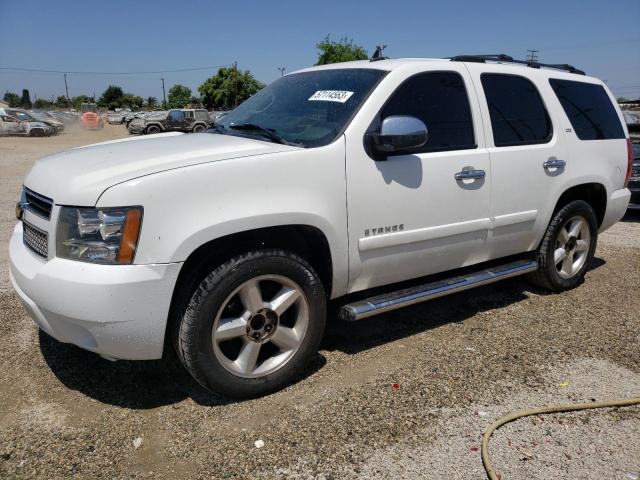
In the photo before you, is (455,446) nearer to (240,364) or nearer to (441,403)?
(441,403)

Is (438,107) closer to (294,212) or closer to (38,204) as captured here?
(294,212)

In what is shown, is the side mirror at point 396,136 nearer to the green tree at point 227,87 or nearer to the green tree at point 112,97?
the green tree at point 227,87

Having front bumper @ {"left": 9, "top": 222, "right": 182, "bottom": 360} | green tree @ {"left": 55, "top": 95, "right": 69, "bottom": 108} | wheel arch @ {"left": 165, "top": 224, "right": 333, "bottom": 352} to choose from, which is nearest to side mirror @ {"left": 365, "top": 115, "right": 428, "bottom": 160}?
wheel arch @ {"left": 165, "top": 224, "right": 333, "bottom": 352}

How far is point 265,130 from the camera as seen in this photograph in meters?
3.35

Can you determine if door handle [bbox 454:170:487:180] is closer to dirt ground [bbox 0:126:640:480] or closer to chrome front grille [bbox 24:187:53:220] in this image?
dirt ground [bbox 0:126:640:480]

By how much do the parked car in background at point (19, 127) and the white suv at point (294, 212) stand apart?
100 feet

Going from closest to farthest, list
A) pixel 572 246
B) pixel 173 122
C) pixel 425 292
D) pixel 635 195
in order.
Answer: pixel 425 292 < pixel 572 246 < pixel 635 195 < pixel 173 122

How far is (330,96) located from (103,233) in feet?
5.54

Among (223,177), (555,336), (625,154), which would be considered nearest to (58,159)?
(223,177)

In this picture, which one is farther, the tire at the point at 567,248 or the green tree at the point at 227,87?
the green tree at the point at 227,87

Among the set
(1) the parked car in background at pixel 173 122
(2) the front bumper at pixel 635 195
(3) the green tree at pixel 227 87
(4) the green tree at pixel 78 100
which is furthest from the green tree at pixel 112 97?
(2) the front bumper at pixel 635 195

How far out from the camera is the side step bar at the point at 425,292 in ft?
10.4

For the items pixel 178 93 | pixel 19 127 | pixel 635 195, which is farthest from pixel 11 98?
pixel 635 195

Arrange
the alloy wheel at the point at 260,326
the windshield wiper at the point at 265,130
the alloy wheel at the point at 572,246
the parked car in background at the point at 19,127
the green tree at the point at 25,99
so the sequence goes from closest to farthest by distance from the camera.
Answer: the alloy wheel at the point at 260,326 → the windshield wiper at the point at 265,130 → the alloy wheel at the point at 572,246 → the parked car in background at the point at 19,127 → the green tree at the point at 25,99
